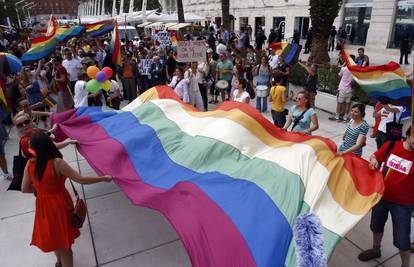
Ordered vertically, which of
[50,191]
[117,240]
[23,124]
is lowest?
[117,240]

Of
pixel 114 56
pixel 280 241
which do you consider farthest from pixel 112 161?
pixel 114 56

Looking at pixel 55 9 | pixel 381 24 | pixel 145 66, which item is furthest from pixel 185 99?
pixel 55 9

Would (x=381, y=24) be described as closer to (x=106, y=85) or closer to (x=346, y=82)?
(x=346, y=82)

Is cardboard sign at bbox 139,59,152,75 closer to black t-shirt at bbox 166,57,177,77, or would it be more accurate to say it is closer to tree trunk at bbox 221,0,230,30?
black t-shirt at bbox 166,57,177,77

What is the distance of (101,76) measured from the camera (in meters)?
7.27

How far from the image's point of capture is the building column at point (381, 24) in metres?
21.1

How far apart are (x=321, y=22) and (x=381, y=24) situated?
11.6 meters

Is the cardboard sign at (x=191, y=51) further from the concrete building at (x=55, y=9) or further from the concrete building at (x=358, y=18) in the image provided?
the concrete building at (x=55, y=9)

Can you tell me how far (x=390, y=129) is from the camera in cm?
581

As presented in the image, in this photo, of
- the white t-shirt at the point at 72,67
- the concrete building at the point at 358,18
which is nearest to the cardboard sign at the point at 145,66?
the white t-shirt at the point at 72,67

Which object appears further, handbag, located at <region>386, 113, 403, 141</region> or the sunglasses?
handbag, located at <region>386, 113, 403, 141</region>

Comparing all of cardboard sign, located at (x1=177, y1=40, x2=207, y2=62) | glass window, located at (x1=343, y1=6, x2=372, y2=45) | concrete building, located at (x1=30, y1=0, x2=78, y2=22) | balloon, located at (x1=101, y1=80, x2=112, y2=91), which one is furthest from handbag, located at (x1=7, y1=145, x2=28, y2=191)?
concrete building, located at (x1=30, y1=0, x2=78, y2=22)

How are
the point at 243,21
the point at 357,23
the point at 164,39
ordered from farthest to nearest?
the point at 243,21 → the point at 357,23 → the point at 164,39

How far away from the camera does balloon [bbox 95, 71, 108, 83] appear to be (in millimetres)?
7266
